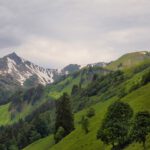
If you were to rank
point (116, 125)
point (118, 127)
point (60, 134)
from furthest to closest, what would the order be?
point (60, 134)
point (116, 125)
point (118, 127)

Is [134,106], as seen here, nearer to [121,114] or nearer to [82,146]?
[82,146]

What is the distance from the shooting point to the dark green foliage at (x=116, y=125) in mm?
92375

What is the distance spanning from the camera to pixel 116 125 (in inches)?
3639

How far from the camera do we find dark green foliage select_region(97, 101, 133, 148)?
92375mm

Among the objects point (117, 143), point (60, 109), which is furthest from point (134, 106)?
point (60, 109)

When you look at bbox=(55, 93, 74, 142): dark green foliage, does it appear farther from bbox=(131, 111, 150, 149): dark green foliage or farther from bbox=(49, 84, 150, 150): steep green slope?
bbox=(131, 111, 150, 149): dark green foliage

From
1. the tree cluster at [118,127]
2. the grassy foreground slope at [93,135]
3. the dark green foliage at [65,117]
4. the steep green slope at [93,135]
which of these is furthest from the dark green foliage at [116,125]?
the dark green foliage at [65,117]

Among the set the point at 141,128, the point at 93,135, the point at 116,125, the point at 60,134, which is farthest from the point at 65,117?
the point at 141,128

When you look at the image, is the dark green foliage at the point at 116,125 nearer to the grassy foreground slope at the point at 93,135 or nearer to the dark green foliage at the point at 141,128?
the dark green foliage at the point at 141,128

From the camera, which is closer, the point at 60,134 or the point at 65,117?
the point at 60,134

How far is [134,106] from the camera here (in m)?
127

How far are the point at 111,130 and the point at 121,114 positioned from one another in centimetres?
573

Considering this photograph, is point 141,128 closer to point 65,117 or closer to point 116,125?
point 116,125

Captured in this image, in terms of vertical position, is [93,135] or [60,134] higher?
[60,134]
